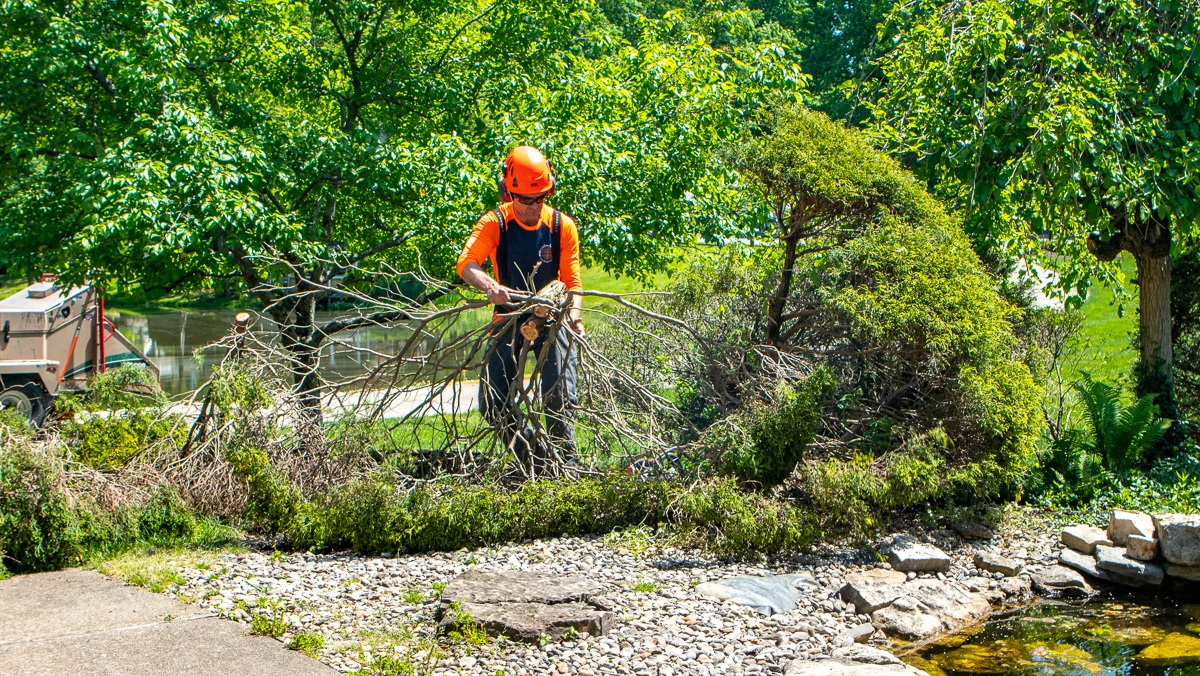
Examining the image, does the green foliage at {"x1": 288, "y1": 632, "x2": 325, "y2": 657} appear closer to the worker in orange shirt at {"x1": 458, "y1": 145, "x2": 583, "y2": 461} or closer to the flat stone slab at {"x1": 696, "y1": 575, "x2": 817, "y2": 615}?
the flat stone slab at {"x1": 696, "y1": 575, "x2": 817, "y2": 615}

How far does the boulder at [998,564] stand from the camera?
658 cm

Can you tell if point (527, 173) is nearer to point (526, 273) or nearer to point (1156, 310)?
point (526, 273)

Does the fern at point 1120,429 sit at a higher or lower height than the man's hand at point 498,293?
lower

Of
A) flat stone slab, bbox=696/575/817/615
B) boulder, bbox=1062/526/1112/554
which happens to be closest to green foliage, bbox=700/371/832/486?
flat stone slab, bbox=696/575/817/615

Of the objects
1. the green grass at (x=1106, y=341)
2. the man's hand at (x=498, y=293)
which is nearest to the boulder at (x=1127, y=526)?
the green grass at (x=1106, y=341)

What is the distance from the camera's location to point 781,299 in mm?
7668

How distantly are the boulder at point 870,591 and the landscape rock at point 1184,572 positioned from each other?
1.88m

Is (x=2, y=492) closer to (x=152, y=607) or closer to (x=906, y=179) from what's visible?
(x=152, y=607)

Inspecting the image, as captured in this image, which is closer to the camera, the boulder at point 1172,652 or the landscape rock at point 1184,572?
the boulder at point 1172,652

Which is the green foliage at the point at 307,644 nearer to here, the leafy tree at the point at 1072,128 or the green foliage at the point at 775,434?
the green foliage at the point at 775,434

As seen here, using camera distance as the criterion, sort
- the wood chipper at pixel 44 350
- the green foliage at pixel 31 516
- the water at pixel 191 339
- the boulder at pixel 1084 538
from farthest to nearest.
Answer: the water at pixel 191 339
the wood chipper at pixel 44 350
the boulder at pixel 1084 538
the green foliage at pixel 31 516

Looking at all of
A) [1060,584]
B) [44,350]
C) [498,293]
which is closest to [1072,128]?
[1060,584]

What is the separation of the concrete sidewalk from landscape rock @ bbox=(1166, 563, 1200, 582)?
209 inches

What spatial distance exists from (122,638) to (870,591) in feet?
12.6
